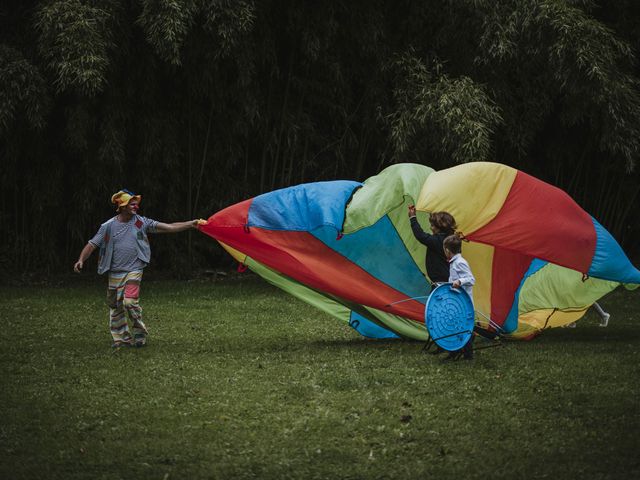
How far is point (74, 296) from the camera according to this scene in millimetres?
11562

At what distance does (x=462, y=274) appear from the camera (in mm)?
6723

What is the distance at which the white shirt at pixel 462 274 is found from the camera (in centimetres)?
668

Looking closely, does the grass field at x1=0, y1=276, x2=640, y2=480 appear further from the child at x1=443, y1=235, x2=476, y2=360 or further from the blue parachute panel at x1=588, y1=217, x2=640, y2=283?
the blue parachute panel at x1=588, y1=217, x2=640, y2=283

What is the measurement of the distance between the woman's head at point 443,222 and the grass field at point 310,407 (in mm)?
1062

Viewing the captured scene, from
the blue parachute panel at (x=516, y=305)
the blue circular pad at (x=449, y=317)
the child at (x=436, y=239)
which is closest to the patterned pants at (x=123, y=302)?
the child at (x=436, y=239)

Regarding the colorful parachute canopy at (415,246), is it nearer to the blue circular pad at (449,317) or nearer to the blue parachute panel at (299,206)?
the blue parachute panel at (299,206)

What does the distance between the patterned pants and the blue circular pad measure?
2.58 meters

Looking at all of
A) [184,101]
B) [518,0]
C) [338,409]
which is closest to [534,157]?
[518,0]

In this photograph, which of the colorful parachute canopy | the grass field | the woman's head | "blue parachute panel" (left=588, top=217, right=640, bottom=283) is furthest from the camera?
"blue parachute panel" (left=588, top=217, right=640, bottom=283)

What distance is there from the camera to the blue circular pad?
6605 mm

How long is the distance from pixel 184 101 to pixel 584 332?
7102 mm

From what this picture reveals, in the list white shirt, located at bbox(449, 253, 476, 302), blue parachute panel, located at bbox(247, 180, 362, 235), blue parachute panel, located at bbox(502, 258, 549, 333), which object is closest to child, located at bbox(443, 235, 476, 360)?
white shirt, located at bbox(449, 253, 476, 302)

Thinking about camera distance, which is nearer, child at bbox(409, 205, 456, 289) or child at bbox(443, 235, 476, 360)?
child at bbox(443, 235, 476, 360)

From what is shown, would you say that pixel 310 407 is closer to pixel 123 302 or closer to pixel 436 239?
pixel 436 239
